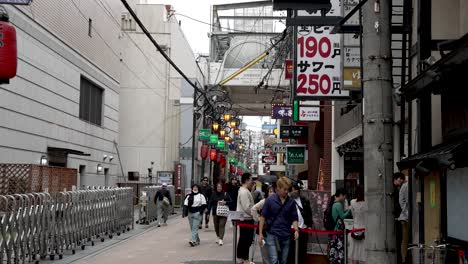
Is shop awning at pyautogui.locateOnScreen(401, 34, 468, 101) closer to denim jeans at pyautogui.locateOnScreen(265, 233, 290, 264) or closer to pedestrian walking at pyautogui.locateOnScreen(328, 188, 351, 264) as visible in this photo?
pedestrian walking at pyautogui.locateOnScreen(328, 188, 351, 264)

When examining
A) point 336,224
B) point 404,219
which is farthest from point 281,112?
point 404,219

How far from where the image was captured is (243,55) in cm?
5331

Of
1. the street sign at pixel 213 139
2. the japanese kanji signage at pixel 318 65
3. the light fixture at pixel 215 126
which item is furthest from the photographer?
the light fixture at pixel 215 126

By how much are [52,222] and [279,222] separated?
20.7 ft

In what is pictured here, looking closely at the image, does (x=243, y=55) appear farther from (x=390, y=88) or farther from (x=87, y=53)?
(x=390, y=88)

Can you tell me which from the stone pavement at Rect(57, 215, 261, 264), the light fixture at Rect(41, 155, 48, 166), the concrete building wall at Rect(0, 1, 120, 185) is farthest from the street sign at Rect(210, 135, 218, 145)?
the stone pavement at Rect(57, 215, 261, 264)

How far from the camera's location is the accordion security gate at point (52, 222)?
11.4 m

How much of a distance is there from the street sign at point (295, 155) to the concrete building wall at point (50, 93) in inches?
460

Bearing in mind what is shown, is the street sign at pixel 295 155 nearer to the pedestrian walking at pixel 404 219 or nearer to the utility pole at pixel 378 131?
the pedestrian walking at pixel 404 219

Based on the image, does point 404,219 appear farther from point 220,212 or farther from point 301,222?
point 220,212

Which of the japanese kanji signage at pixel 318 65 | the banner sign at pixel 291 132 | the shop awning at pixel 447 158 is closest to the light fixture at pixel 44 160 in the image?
the banner sign at pixel 291 132

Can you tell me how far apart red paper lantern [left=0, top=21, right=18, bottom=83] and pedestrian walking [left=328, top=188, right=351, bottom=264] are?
634cm

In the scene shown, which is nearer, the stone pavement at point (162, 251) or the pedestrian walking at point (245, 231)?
the pedestrian walking at point (245, 231)

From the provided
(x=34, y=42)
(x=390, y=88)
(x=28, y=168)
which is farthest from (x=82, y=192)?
(x=34, y=42)
